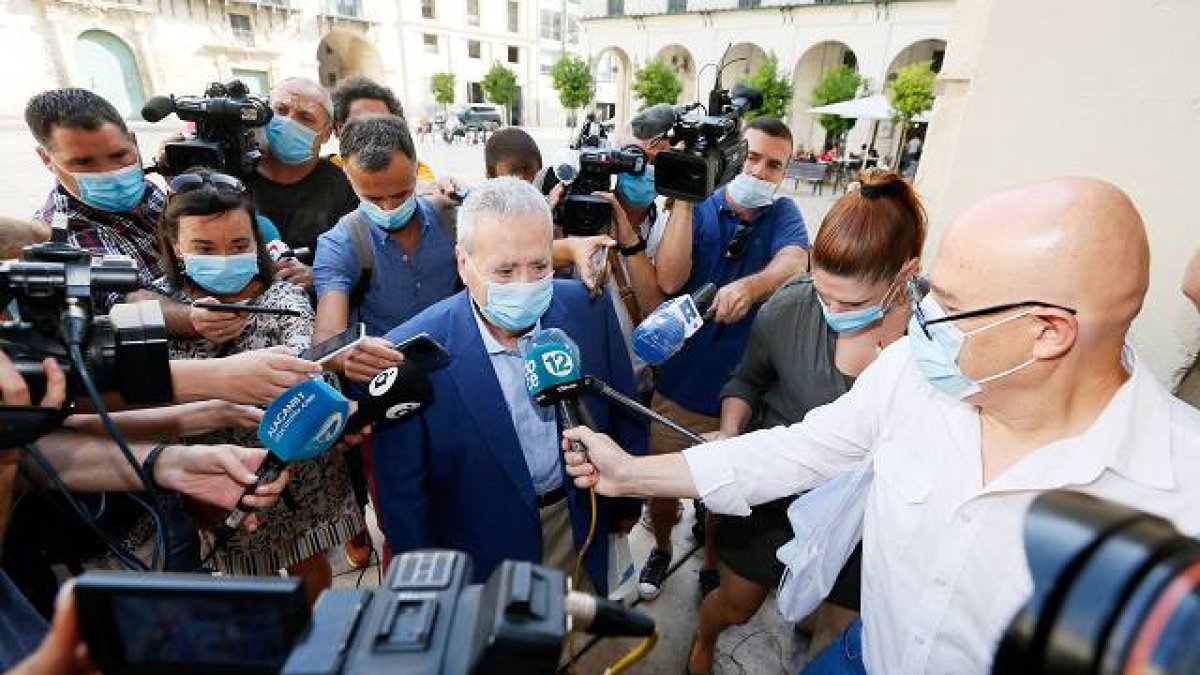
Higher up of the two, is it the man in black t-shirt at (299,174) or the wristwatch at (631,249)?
the man in black t-shirt at (299,174)

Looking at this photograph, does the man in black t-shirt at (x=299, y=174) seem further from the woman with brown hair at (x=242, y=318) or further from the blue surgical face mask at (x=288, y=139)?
the woman with brown hair at (x=242, y=318)

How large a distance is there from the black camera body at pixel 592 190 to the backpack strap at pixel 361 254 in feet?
2.67

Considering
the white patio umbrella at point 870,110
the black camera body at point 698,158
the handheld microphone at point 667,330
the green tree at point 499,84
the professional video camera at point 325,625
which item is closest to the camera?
the professional video camera at point 325,625

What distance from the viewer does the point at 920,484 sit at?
1.30 metres

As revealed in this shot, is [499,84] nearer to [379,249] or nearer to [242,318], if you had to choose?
[379,249]

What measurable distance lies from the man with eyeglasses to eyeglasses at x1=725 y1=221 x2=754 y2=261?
1.37 m

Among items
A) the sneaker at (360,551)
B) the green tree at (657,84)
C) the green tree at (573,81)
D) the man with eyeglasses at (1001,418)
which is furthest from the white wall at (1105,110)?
the green tree at (573,81)

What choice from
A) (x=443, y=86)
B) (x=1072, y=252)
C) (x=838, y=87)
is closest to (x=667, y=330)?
(x=1072, y=252)

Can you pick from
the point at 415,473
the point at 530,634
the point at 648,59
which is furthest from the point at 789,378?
the point at 648,59

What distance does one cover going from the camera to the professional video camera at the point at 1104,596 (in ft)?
1.53

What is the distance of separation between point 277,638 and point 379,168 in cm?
211

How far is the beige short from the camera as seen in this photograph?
2865 millimetres

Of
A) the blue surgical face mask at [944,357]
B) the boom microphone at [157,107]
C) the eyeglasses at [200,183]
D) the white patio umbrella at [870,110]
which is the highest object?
the white patio umbrella at [870,110]

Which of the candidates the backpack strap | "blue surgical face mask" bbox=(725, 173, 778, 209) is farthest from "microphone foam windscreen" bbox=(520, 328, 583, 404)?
"blue surgical face mask" bbox=(725, 173, 778, 209)
